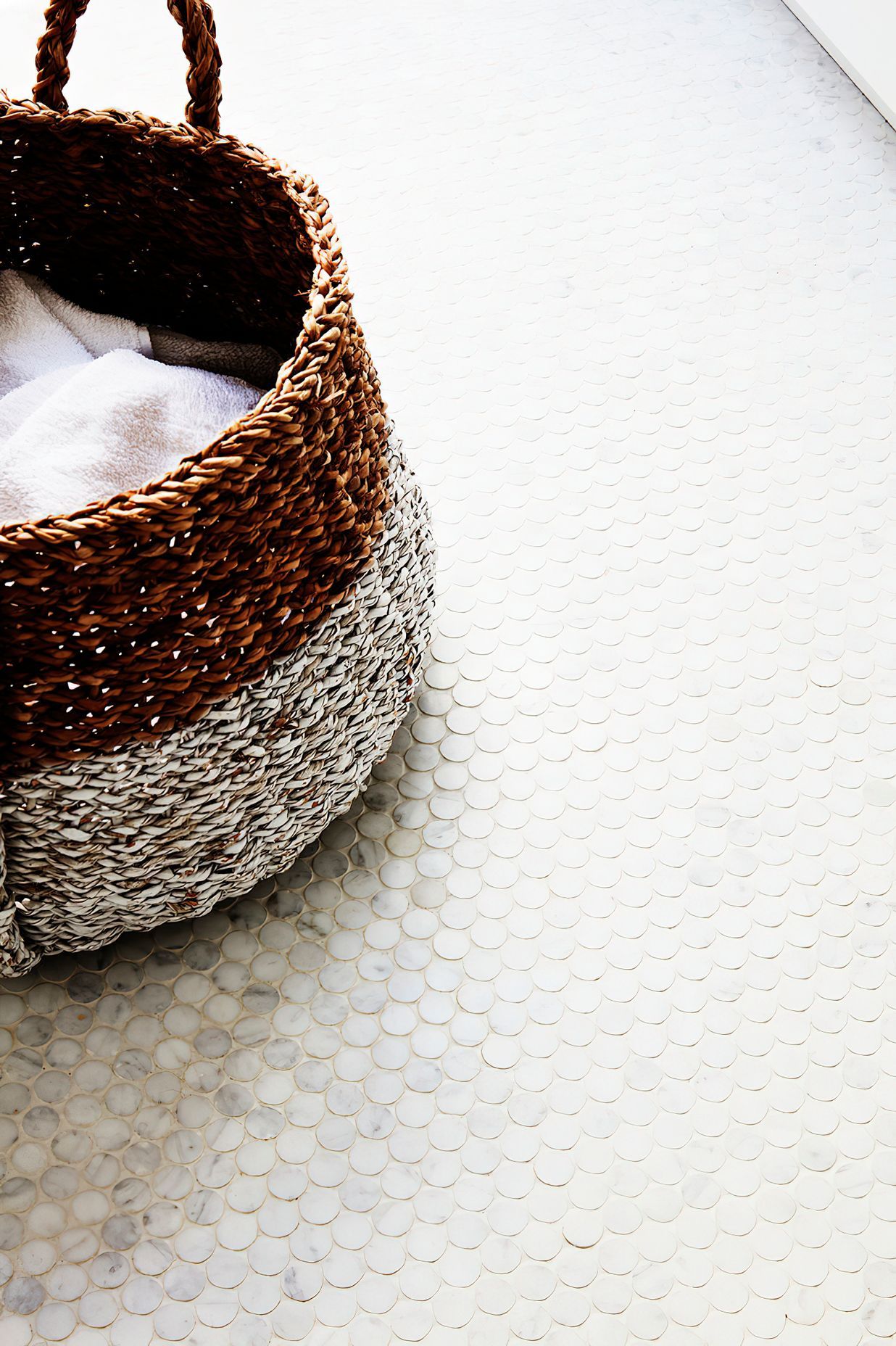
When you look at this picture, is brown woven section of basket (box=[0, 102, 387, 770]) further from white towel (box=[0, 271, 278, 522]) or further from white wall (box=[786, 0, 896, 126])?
white wall (box=[786, 0, 896, 126])

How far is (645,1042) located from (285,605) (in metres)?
0.41

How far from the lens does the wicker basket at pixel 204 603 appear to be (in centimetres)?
61

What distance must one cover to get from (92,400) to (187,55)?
10.1 inches

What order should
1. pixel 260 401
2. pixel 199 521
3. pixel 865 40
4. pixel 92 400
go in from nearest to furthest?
pixel 199 521 → pixel 260 401 → pixel 92 400 → pixel 865 40

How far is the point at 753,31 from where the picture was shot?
1.60 metres

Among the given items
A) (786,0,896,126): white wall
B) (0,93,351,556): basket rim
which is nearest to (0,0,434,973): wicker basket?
(0,93,351,556): basket rim

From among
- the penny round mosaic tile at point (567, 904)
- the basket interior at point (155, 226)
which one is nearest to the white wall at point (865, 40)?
the penny round mosaic tile at point (567, 904)

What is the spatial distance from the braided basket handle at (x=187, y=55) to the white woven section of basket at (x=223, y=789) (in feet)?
1.01

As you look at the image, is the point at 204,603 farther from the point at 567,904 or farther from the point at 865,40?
the point at 865,40

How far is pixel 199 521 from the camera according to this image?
61 cm

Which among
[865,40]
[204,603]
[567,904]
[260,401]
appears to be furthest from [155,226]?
[865,40]

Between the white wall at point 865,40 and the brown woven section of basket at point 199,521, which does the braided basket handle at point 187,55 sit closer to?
the brown woven section of basket at point 199,521

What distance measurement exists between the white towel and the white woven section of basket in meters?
0.19

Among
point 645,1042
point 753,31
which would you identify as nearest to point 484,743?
point 645,1042
